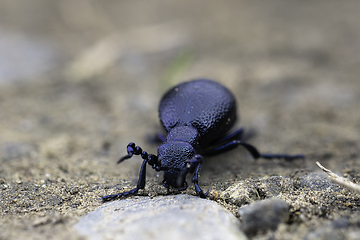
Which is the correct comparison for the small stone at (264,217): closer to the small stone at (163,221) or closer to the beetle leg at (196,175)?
the small stone at (163,221)

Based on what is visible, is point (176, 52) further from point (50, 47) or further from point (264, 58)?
point (50, 47)

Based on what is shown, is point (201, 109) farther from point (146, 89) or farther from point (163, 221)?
point (146, 89)

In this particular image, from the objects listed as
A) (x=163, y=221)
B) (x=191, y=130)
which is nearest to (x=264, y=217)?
(x=163, y=221)

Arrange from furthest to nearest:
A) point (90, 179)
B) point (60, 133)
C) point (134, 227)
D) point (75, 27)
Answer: point (75, 27) → point (60, 133) → point (90, 179) → point (134, 227)

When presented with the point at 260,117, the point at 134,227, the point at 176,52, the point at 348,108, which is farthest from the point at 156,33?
the point at 134,227

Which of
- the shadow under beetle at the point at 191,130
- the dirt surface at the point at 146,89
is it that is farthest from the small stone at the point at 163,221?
the shadow under beetle at the point at 191,130

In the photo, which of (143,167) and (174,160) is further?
(143,167)

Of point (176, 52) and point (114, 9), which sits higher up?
point (114, 9)

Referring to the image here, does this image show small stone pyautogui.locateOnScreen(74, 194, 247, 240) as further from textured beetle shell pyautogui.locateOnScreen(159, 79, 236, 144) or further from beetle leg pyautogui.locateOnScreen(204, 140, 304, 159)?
textured beetle shell pyautogui.locateOnScreen(159, 79, 236, 144)
